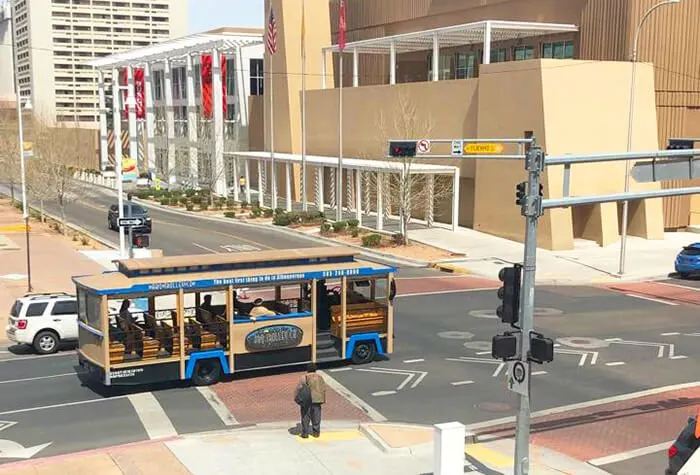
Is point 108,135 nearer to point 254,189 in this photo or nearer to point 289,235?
point 254,189

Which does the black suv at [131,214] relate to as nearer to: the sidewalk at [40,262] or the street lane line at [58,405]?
the sidewalk at [40,262]

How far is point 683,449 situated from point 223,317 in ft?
36.4

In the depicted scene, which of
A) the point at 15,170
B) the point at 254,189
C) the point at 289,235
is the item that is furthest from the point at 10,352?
the point at 254,189

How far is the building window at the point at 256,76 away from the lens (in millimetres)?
75438

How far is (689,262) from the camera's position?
33000mm

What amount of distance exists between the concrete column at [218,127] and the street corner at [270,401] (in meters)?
50.4

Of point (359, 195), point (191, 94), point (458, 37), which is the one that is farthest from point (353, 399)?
point (191, 94)

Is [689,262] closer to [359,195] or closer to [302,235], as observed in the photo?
[302,235]

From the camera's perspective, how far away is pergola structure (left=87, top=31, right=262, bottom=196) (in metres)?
68.4

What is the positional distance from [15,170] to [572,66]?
4333cm

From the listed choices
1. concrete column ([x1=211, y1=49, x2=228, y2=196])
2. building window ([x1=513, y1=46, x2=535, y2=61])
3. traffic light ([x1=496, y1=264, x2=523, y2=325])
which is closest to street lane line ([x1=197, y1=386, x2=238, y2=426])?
traffic light ([x1=496, y1=264, x2=523, y2=325])

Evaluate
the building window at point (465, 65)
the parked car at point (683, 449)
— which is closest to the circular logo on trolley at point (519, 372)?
the parked car at point (683, 449)

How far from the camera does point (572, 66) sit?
132 ft

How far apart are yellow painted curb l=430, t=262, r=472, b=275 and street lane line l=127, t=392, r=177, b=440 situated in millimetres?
19986
